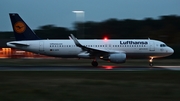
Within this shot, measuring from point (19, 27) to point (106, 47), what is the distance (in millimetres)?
8919

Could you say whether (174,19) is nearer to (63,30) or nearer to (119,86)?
(63,30)

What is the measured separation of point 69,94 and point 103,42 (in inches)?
869

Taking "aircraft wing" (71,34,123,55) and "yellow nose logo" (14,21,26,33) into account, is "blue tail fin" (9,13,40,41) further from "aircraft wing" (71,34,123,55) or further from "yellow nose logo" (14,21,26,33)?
"aircraft wing" (71,34,123,55)

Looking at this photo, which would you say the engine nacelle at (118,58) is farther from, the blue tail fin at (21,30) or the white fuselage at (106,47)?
the blue tail fin at (21,30)

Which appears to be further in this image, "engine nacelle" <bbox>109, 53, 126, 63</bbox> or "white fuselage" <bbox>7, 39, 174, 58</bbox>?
"white fuselage" <bbox>7, 39, 174, 58</bbox>

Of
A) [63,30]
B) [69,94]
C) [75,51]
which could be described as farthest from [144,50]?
[63,30]

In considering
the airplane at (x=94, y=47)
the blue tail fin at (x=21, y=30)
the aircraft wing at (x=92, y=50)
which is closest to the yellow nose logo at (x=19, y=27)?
the blue tail fin at (x=21, y=30)

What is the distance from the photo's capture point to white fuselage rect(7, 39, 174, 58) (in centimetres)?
3584

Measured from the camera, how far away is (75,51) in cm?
3559

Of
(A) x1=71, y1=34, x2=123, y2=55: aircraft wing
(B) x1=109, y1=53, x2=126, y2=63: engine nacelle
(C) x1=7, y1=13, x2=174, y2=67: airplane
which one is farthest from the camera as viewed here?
(C) x1=7, y1=13, x2=174, y2=67: airplane

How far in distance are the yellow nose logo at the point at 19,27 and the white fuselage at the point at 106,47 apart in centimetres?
143

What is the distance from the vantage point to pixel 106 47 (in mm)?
36188

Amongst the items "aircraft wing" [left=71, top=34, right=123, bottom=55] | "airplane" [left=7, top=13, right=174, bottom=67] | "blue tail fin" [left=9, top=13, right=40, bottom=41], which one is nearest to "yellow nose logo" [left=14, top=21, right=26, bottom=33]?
"blue tail fin" [left=9, top=13, right=40, bottom=41]

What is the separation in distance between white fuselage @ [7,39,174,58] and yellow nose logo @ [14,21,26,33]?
56.3 inches
